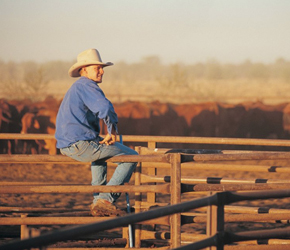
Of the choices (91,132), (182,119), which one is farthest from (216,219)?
(182,119)

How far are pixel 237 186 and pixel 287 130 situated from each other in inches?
732

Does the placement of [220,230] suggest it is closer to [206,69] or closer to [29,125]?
[29,125]

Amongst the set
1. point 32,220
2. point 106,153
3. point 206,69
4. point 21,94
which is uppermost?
point 206,69

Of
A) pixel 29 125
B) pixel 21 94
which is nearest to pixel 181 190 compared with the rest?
pixel 29 125

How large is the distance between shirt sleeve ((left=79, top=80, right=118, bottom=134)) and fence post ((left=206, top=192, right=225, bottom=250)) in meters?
1.41

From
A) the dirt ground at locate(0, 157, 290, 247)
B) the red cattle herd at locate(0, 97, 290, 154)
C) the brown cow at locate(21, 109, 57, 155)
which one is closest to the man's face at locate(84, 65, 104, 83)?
the dirt ground at locate(0, 157, 290, 247)

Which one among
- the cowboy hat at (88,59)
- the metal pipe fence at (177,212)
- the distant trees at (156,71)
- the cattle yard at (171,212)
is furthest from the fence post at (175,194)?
the distant trees at (156,71)

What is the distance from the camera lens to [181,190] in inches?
183

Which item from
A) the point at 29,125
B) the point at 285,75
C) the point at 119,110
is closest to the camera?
the point at 29,125

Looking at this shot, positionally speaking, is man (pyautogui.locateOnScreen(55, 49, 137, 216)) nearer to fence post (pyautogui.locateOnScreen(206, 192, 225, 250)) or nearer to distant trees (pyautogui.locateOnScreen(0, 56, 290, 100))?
fence post (pyautogui.locateOnScreen(206, 192, 225, 250))

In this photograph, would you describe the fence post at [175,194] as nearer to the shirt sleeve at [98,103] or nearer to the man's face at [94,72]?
the shirt sleeve at [98,103]

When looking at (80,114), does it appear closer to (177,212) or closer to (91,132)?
(91,132)

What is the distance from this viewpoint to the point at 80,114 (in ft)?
15.6

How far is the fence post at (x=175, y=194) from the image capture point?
450cm
